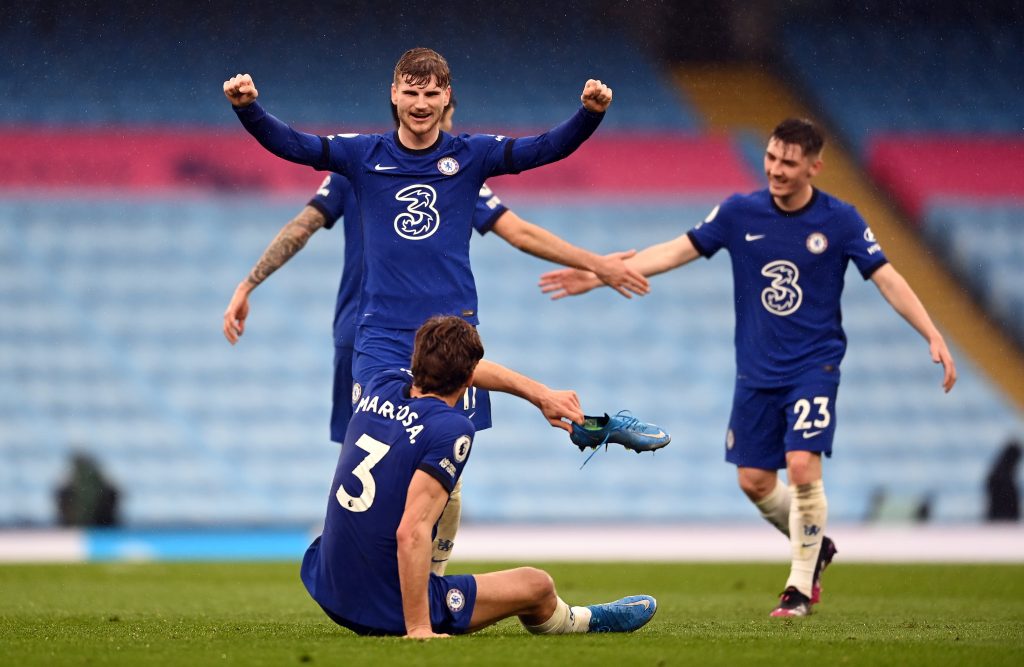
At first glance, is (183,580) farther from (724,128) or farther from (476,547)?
(724,128)

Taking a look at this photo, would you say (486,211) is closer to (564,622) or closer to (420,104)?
(420,104)

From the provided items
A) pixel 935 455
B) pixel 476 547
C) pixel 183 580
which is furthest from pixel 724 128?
pixel 183 580

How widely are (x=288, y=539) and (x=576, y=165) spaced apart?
6053 millimetres

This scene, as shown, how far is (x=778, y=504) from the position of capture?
7.66 m

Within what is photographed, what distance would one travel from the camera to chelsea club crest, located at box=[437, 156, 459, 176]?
6.02 meters

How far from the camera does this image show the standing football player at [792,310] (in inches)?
285

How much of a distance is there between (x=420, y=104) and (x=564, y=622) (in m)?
2.14

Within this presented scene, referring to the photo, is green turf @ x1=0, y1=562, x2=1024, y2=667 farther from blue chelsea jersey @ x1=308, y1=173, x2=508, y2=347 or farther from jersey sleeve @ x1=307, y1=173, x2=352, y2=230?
jersey sleeve @ x1=307, y1=173, x2=352, y2=230

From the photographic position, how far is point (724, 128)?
17859mm

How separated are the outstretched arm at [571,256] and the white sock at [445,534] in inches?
41.4

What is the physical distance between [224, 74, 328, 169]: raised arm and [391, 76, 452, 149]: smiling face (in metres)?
0.35

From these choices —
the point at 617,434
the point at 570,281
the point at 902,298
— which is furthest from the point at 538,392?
the point at 902,298

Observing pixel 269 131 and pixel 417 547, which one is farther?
pixel 269 131

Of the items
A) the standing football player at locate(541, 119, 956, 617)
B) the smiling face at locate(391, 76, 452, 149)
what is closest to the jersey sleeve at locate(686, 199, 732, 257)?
the standing football player at locate(541, 119, 956, 617)
